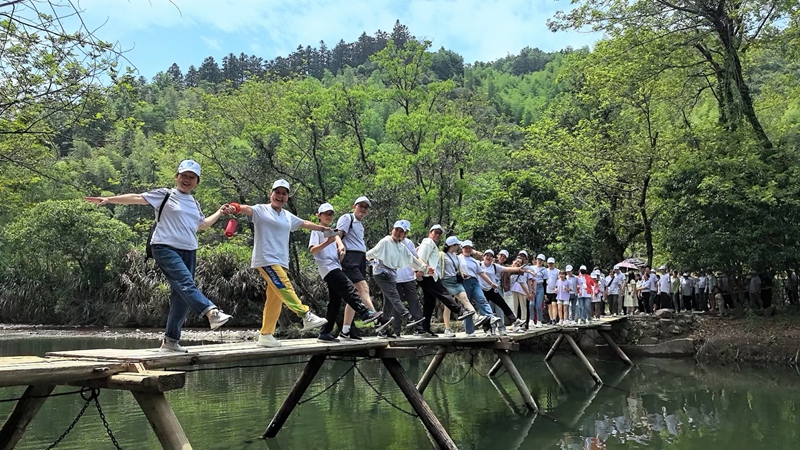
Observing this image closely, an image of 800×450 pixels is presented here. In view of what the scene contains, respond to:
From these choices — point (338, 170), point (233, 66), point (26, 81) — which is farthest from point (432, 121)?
point (233, 66)

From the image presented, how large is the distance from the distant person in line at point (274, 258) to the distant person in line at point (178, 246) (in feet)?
2.59

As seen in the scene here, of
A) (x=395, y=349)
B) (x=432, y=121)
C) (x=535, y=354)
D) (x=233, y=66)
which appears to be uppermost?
(x=233, y=66)

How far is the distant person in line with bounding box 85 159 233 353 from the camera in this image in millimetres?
5887

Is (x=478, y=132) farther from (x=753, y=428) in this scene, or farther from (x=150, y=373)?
(x=150, y=373)

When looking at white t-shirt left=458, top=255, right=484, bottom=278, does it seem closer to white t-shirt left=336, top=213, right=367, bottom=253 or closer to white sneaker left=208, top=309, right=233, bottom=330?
white t-shirt left=336, top=213, right=367, bottom=253

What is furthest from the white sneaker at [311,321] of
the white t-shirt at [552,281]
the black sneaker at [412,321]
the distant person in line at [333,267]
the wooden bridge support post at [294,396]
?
the white t-shirt at [552,281]

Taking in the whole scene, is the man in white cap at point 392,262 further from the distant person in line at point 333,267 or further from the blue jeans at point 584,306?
the blue jeans at point 584,306

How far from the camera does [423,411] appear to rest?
923 cm

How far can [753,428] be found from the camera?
37.3 feet

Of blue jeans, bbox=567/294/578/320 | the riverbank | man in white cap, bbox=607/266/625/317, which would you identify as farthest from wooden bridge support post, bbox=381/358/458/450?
man in white cap, bbox=607/266/625/317

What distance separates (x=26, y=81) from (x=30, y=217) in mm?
26818

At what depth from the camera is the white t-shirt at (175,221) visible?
597cm

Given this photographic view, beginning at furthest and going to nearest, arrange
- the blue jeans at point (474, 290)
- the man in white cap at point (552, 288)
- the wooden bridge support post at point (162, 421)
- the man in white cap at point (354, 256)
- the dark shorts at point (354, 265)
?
1. the man in white cap at point (552, 288)
2. the blue jeans at point (474, 290)
3. the dark shorts at point (354, 265)
4. the man in white cap at point (354, 256)
5. the wooden bridge support post at point (162, 421)

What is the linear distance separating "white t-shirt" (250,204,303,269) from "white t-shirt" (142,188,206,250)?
921 millimetres
